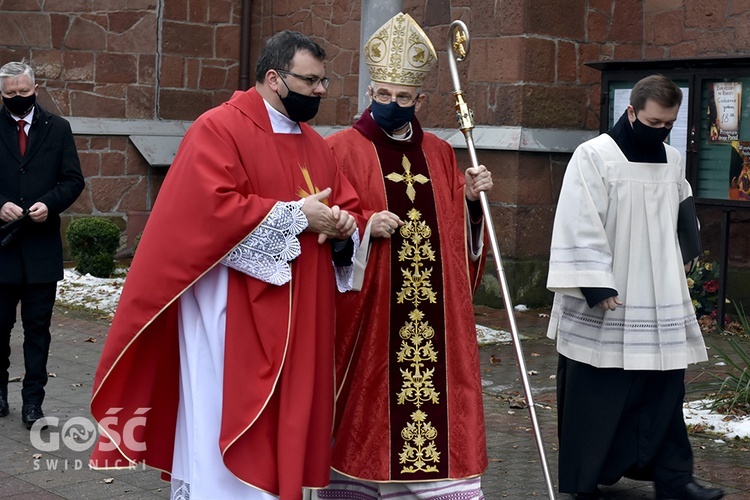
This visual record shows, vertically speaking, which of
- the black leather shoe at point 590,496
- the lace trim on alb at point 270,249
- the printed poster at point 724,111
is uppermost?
the printed poster at point 724,111

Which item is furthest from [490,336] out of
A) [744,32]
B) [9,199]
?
[9,199]

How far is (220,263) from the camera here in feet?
14.4

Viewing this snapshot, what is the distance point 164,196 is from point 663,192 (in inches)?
89.3

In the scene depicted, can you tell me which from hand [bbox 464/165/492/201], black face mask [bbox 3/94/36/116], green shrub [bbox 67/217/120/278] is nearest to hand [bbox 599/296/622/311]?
hand [bbox 464/165/492/201]

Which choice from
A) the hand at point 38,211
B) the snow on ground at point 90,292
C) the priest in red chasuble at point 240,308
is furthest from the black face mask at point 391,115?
the snow on ground at point 90,292

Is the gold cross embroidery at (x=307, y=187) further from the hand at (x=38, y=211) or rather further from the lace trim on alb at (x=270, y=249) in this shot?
the hand at (x=38, y=211)

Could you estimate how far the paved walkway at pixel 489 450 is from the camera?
5566 millimetres

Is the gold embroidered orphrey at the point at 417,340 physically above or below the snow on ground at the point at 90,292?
above

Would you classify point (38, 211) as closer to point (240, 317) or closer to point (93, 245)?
point (240, 317)

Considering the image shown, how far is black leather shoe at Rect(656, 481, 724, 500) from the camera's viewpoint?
208 inches

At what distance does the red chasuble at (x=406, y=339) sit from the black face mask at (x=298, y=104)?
1.78 ft

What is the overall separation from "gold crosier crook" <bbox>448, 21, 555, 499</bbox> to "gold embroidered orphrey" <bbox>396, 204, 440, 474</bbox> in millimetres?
261

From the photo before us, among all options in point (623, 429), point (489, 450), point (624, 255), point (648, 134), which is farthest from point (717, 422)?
point (648, 134)

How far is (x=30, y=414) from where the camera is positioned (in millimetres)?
6566
